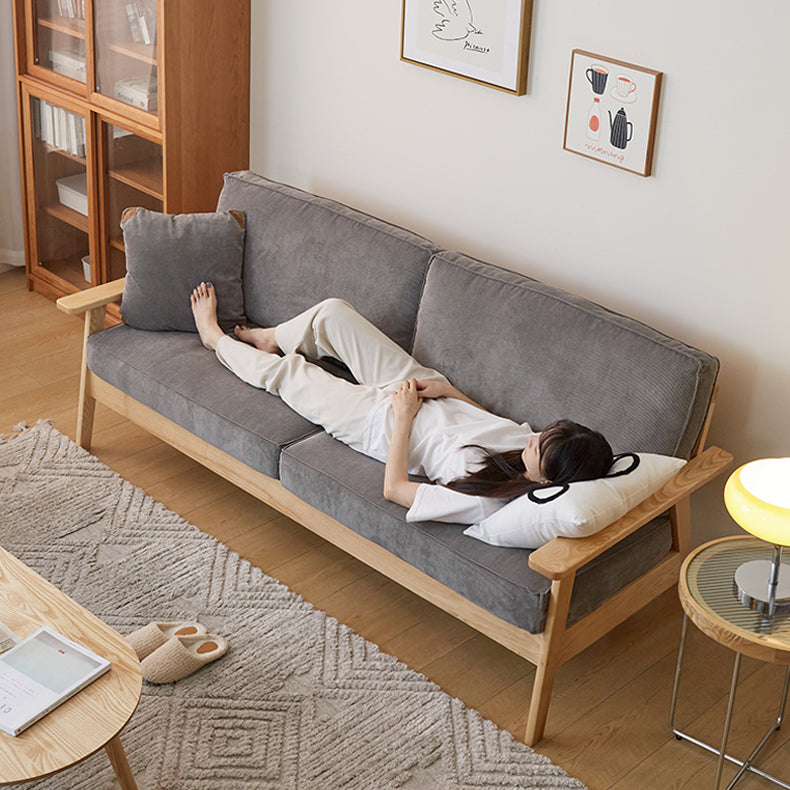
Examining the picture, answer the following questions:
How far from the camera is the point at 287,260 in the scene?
339 cm

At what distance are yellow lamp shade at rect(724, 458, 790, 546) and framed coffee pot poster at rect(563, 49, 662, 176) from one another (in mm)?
1003

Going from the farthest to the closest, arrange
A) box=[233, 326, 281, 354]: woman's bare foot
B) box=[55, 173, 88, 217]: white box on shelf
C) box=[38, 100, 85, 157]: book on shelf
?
1. box=[55, 173, 88, 217]: white box on shelf
2. box=[38, 100, 85, 157]: book on shelf
3. box=[233, 326, 281, 354]: woman's bare foot

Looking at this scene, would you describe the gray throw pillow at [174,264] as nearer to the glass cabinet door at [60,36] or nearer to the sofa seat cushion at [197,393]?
the sofa seat cushion at [197,393]

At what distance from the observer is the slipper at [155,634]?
2.63 meters

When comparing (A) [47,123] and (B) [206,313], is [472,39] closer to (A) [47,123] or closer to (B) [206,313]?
(B) [206,313]

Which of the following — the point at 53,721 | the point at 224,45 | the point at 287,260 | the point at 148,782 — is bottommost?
the point at 148,782

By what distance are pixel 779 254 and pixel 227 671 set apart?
176cm

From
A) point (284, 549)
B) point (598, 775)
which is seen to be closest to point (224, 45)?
point (284, 549)

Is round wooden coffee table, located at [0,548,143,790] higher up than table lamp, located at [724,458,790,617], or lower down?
lower down

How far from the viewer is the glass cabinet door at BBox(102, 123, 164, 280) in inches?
154

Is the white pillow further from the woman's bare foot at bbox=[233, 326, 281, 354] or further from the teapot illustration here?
the woman's bare foot at bbox=[233, 326, 281, 354]

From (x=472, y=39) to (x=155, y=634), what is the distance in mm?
1938

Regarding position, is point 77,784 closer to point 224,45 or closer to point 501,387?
point 501,387

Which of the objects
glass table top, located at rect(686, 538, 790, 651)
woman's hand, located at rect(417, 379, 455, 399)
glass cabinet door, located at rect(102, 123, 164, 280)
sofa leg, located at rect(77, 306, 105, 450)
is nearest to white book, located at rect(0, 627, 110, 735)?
woman's hand, located at rect(417, 379, 455, 399)
